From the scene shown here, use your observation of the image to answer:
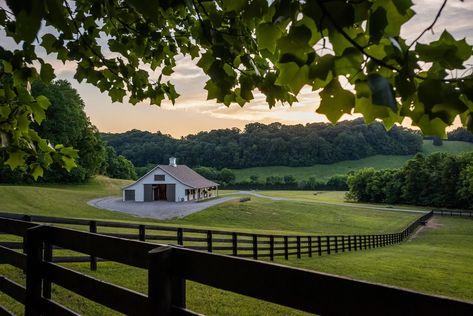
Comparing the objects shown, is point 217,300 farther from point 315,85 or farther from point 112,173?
point 112,173

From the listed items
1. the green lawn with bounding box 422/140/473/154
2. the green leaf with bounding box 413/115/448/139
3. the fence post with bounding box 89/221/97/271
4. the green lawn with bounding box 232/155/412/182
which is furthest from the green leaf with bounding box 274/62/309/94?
the green lawn with bounding box 422/140/473/154

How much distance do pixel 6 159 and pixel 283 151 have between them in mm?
142326

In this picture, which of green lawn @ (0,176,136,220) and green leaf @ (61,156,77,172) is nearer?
green leaf @ (61,156,77,172)

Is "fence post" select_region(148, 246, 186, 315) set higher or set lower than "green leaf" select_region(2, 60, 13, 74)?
lower

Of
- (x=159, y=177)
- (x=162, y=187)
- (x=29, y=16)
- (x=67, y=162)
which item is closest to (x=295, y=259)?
(x=67, y=162)

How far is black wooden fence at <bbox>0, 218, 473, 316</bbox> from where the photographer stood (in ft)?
4.93

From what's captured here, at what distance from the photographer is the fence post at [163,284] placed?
2.32 meters

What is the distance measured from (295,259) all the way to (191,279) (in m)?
14.9

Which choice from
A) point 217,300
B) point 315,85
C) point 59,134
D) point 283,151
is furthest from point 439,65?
point 283,151

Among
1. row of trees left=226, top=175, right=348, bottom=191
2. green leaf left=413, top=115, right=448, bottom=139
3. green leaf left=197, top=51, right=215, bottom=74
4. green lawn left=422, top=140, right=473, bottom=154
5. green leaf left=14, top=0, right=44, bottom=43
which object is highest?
green lawn left=422, top=140, right=473, bottom=154

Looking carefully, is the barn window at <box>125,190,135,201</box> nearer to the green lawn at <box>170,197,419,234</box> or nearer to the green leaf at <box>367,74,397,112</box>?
the green lawn at <box>170,197,419,234</box>

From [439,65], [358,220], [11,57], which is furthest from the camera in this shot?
[358,220]

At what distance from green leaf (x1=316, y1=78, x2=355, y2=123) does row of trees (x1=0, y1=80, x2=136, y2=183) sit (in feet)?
176

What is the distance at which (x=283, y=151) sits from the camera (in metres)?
145
